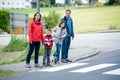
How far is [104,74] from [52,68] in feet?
8.71

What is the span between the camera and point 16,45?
24.1 metres

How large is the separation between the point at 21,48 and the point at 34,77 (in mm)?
8864

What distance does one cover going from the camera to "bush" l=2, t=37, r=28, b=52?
2394 cm

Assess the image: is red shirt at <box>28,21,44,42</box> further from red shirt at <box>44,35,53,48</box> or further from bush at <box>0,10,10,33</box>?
bush at <box>0,10,10,33</box>

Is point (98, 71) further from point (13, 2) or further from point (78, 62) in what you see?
point (13, 2)

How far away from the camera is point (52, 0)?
108 metres

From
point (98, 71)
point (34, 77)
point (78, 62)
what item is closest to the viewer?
point (34, 77)

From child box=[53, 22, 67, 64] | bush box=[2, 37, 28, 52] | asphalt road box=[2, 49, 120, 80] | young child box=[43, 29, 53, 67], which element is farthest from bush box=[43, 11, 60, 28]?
young child box=[43, 29, 53, 67]

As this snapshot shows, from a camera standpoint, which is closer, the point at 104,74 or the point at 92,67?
the point at 104,74

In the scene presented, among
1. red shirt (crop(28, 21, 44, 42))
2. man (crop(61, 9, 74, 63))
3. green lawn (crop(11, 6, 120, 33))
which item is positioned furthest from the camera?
green lawn (crop(11, 6, 120, 33))

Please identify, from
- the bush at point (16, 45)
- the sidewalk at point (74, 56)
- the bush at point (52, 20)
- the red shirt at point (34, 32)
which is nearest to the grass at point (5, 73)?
the sidewalk at point (74, 56)

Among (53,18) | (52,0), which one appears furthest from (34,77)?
(52,0)

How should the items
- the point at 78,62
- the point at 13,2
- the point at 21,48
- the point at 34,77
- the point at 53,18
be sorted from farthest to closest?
1. the point at 13,2
2. the point at 53,18
3. the point at 21,48
4. the point at 78,62
5. the point at 34,77

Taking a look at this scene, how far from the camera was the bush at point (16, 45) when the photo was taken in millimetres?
23938
